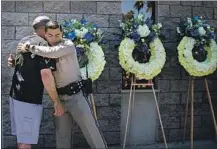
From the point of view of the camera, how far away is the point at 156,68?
5.17 meters

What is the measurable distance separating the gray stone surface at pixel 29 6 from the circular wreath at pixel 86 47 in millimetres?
670

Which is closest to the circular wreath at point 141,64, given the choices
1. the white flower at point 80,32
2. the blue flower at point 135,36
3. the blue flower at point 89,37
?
the blue flower at point 135,36

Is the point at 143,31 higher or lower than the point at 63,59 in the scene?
higher

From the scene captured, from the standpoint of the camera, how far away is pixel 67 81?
4.09m

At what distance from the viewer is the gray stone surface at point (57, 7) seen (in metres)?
5.43

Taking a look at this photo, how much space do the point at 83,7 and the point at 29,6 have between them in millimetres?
743

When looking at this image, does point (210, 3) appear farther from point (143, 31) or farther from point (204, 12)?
point (143, 31)

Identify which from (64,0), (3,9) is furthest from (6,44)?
(64,0)

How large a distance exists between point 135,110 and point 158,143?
0.62 metres

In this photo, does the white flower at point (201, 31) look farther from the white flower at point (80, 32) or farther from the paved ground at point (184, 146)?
the paved ground at point (184, 146)

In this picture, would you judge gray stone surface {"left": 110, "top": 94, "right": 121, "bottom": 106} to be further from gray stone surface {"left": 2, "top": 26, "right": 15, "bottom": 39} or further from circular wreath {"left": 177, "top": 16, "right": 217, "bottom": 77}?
gray stone surface {"left": 2, "top": 26, "right": 15, "bottom": 39}

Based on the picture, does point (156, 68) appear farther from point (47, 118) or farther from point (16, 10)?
point (16, 10)

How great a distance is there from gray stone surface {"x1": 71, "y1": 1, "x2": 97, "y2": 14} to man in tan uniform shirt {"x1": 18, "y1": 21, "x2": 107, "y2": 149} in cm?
149

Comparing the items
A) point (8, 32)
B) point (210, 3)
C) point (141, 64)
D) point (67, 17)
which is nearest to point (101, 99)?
point (141, 64)
